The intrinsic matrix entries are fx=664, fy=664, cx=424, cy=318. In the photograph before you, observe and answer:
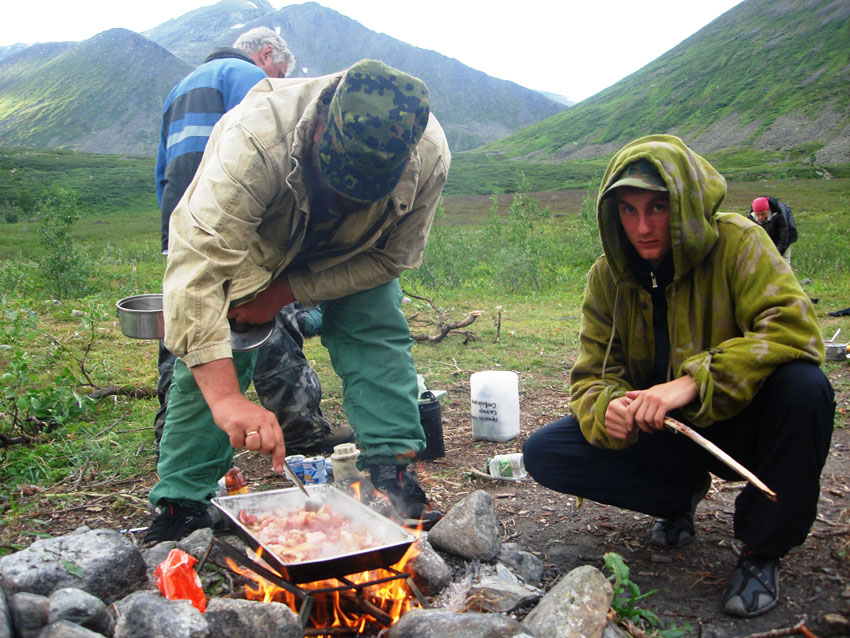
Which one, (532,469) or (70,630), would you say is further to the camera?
(532,469)

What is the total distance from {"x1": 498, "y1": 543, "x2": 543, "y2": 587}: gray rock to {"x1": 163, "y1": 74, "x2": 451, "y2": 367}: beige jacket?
1335 mm

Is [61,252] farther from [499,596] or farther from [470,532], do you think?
[499,596]

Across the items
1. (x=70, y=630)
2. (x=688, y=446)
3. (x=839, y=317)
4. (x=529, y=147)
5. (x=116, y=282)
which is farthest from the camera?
(x=529, y=147)

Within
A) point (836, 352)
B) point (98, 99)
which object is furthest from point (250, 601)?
point (98, 99)

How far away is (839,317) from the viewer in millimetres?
8906

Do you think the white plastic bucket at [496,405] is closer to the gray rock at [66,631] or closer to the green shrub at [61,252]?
the gray rock at [66,631]

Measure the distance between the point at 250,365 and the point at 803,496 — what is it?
7.74ft

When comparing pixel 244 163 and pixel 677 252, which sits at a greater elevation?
pixel 244 163

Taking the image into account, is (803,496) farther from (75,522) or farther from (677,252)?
(75,522)

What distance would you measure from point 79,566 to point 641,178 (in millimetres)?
2390

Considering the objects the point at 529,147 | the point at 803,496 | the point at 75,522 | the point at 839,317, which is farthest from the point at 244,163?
the point at 529,147

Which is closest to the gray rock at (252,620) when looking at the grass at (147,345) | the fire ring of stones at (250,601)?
the fire ring of stones at (250,601)

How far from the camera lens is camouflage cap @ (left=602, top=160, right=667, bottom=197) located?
2424 mm

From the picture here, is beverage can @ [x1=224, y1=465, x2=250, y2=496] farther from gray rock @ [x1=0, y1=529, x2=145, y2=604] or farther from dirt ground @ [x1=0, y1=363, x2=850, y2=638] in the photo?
gray rock @ [x1=0, y1=529, x2=145, y2=604]
